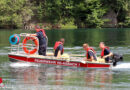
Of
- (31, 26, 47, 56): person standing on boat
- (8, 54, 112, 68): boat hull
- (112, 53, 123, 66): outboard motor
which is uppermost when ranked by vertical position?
(31, 26, 47, 56): person standing on boat

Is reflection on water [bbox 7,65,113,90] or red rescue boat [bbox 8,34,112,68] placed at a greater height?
red rescue boat [bbox 8,34,112,68]

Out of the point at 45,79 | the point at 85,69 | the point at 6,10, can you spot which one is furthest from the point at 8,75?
the point at 6,10

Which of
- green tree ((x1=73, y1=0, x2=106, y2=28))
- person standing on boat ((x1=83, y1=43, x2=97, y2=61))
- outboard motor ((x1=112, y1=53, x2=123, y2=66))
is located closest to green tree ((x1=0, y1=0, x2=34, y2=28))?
green tree ((x1=73, y1=0, x2=106, y2=28))

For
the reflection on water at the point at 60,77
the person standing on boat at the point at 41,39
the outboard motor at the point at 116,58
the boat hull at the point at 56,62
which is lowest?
the reflection on water at the point at 60,77

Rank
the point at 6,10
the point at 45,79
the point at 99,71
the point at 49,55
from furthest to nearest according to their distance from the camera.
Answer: the point at 6,10 → the point at 49,55 → the point at 99,71 → the point at 45,79

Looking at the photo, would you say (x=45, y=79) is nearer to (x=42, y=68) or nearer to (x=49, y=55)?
(x=42, y=68)

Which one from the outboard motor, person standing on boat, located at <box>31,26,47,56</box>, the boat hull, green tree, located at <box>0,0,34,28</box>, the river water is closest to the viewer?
the river water

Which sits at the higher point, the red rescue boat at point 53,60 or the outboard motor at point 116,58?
the outboard motor at point 116,58

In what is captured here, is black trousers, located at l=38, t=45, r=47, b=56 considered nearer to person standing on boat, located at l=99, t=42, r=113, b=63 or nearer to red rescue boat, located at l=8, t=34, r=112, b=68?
red rescue boat, located at l=8, t=34, r=112, b=68

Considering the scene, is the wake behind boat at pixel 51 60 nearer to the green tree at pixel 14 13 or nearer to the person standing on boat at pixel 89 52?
the person standing on boat at pixel 89 52

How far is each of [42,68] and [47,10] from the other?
61934mm

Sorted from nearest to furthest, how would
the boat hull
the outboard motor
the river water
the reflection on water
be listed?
the river water → the reflection on water → the outboard motor → the boat hull

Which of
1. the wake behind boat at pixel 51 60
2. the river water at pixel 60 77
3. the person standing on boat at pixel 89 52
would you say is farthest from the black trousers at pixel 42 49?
the person standing on boat at pixel 89 52

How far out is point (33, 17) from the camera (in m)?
86.5
